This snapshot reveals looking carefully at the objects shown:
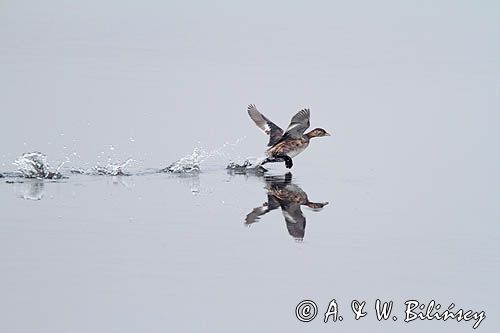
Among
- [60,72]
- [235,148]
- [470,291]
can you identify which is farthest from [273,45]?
[470,291]

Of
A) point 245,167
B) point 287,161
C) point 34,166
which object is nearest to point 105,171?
point 34,166

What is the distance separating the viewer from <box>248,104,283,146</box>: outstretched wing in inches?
499

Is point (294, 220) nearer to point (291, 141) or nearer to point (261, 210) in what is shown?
point (261, 210)

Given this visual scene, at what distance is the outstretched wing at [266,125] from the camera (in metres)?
12.7

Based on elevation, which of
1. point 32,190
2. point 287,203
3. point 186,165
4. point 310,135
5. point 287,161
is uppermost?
point 310,135

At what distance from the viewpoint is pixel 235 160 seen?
484 inches

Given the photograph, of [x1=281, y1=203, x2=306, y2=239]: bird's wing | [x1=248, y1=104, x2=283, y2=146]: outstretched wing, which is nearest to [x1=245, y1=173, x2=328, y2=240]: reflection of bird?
[x1=281, y1=203, x2=306, y2=239]: bird's wing

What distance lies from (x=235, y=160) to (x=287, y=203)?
2.12m

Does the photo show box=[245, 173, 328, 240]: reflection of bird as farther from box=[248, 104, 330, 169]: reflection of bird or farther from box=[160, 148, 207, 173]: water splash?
box=[160, 148, 207, 173]: water splash

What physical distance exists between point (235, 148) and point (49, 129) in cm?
191

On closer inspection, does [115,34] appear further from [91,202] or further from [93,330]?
[93,330]

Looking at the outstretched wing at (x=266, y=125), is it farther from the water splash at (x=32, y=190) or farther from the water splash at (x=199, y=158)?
the water splash at (x=32, y=190)

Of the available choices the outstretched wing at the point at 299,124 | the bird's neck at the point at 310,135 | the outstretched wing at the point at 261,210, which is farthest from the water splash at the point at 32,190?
the bird's neck at the point at 310,135

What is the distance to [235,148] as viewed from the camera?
12.9 meters
